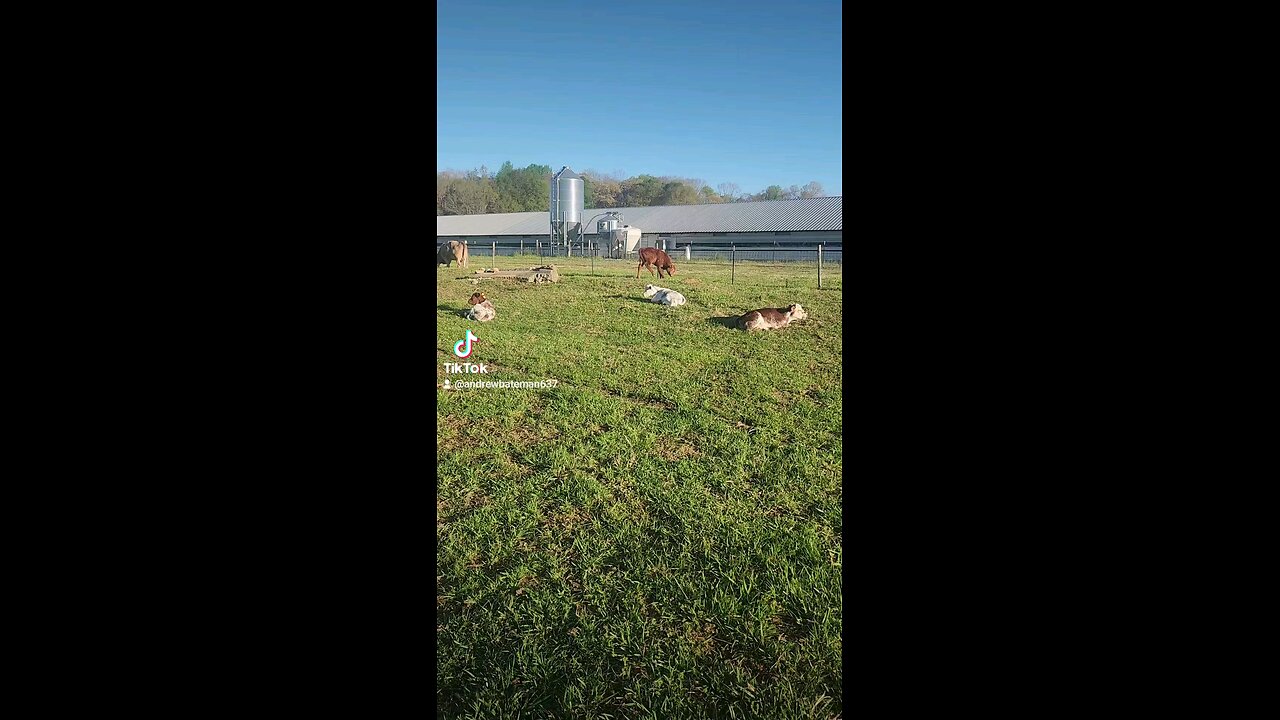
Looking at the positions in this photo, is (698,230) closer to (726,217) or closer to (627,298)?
(726,217)

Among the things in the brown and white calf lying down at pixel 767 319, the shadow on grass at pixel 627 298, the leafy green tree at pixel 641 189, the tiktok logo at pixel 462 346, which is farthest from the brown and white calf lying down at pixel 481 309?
the brown and white calf lying down at pixel 767 319

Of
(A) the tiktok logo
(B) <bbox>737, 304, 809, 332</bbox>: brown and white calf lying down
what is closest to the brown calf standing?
(B) <bbox>737, 304, 809, 332</bbox>: brown and white calf lying down

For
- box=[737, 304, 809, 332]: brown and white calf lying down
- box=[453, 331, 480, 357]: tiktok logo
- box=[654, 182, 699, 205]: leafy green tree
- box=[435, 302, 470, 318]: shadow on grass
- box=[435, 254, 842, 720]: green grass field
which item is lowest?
box=[435, 254, 842, 720]: green grass field

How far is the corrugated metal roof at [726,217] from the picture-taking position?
6.99 m

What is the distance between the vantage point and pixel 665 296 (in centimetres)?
520

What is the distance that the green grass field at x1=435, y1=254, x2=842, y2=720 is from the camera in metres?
1.19

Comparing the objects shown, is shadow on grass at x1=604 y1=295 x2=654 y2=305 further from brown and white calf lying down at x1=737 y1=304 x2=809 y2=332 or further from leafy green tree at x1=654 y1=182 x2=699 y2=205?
leafy green tree at x1=654 y1=182 x2=699 y2=205

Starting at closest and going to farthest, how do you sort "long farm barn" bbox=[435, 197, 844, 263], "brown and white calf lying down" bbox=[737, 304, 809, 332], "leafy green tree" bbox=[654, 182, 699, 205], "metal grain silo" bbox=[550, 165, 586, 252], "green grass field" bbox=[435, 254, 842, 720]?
"green grass field" bbox=[435, 254, 842, 720], "brown and white calf lying down" bbox=[737, 304, 809, 332], "metal grain silo" bbox=[550, 165, 586, 252], "leafy green tree" bbox=[654, 182, 699, 205], "long farm barn" bbox=[435, 197, 844, 263]

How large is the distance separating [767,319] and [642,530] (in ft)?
9.50

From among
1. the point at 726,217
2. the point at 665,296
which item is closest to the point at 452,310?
the point at 665,296

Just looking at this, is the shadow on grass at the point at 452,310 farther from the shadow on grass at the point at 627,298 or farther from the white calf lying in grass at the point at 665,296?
the white calf lying in grass at the point at 665,296

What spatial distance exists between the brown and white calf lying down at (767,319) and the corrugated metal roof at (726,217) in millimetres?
2734

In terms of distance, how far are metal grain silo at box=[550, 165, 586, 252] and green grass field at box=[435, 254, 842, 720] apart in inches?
67.9
